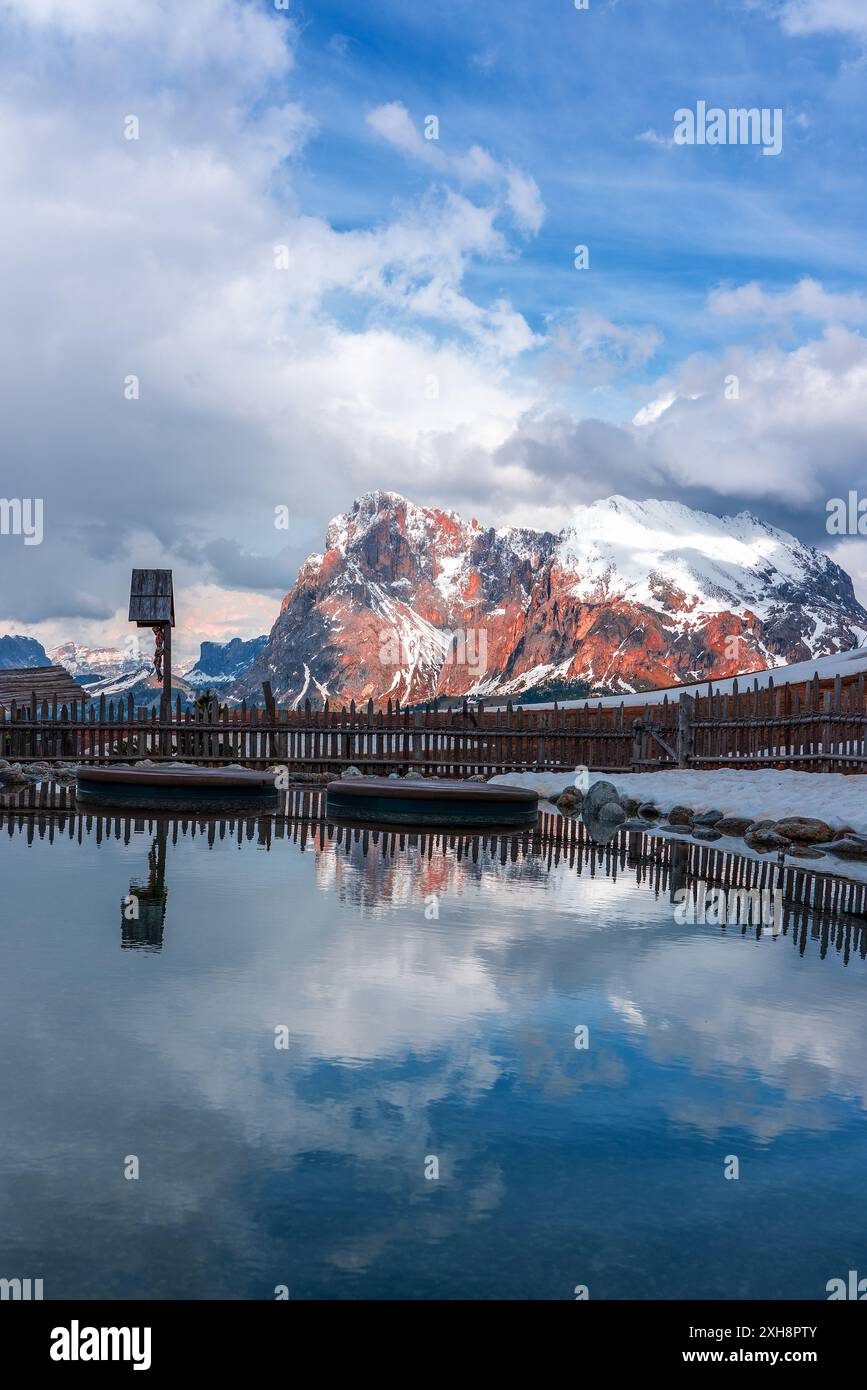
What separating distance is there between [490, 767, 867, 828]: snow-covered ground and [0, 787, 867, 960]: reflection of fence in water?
5.49 feet

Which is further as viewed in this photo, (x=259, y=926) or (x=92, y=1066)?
(x=259, y=926)

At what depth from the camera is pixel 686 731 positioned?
22609 millimetres

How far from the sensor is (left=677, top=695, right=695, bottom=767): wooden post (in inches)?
886

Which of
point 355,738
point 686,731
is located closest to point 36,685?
point 355,738

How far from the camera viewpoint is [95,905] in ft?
27.6

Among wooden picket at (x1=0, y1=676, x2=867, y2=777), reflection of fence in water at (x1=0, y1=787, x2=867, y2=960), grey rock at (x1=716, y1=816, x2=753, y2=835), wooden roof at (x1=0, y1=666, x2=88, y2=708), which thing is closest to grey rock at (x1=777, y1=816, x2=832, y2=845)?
reflection of fence in water at (x1=0, y1=787, x2=867, y2=960)

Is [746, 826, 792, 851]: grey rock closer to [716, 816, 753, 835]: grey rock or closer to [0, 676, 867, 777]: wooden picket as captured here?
[716, 816, 753, 835]: grey rock

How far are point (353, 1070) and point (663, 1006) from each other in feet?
6.36

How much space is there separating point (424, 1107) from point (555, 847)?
31.1 feet

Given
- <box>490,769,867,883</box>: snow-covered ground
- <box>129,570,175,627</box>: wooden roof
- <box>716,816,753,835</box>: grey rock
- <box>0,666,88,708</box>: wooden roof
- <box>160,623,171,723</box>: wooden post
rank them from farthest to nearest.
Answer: <box>0,666,88,708</box>: wooden roof, <box>129,570,175,627</box>: wooden roof, <box>160,623,171,723</box>: wooden post, <box>716,816,753,835</box>: grey rock, <box>490,769,867,883</box>: snow-covered ground
